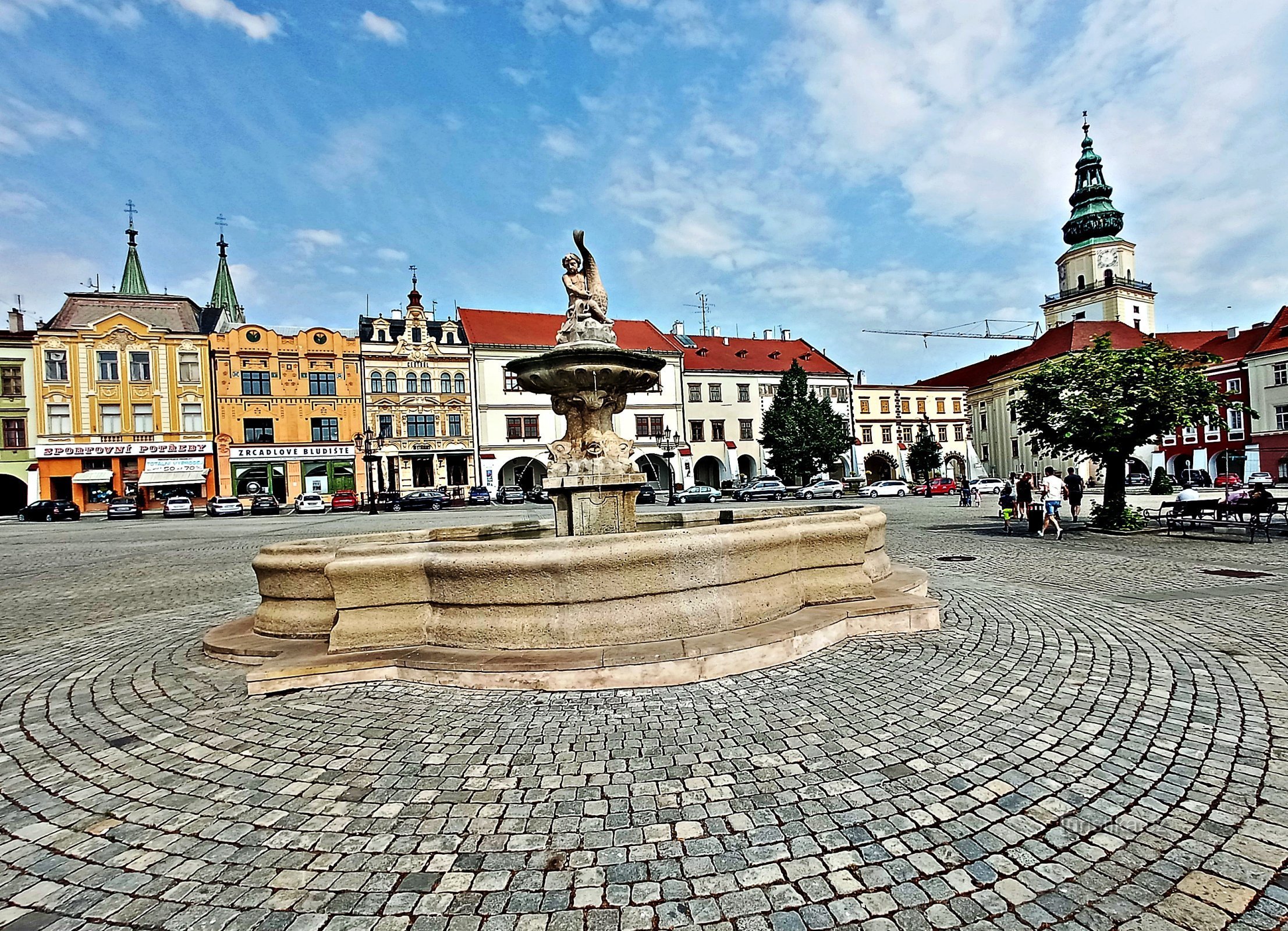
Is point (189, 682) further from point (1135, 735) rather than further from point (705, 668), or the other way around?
point (1135, 735)

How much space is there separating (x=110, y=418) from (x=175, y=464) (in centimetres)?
552

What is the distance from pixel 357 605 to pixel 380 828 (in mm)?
2641

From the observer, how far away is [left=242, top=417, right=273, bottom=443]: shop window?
152 feet

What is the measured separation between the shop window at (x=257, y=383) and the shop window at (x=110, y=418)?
25.3 ft

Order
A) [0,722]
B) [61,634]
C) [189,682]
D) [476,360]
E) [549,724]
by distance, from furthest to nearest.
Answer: [476,360], [61,634], [189,682], [0,722], [549,724]

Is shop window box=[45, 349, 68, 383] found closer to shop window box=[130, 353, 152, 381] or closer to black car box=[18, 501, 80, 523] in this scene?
shop window box=[130, 353, 152, 381]

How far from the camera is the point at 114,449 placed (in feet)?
144

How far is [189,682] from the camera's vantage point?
519 cm

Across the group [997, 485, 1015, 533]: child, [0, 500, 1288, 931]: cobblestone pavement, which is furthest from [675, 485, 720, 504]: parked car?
[0, 500, 1288, 931]: cobblestone pavement

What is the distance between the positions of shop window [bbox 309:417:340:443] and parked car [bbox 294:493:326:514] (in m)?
8.08

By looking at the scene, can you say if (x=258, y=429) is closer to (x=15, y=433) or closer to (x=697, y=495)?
(x=15, y=433)

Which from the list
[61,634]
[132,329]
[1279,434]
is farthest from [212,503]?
[1279,434]

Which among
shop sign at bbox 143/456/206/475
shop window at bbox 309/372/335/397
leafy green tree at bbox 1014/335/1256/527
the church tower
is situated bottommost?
leafy green tree at bbox 1014/335/1256/527

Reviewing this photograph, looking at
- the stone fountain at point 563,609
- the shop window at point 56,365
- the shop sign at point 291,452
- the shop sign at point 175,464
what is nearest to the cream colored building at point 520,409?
the shop sign at point 291,452
